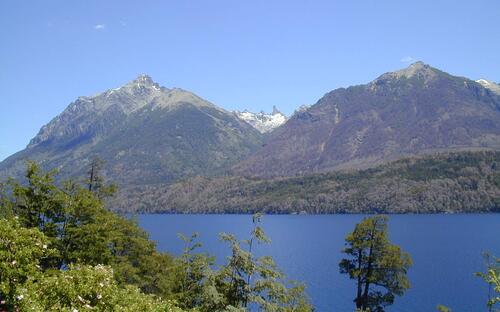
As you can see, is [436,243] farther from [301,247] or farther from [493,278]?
[493,278]

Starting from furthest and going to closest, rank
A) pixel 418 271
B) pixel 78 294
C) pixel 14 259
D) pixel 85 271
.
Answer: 1. pixel 418 271
2. pixel 14 259
3. pixel 85 271
4. pixel 78 294

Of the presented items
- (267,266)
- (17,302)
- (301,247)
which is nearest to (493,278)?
(267,266)

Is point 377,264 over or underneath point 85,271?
underneath

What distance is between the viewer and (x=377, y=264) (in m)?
50.6

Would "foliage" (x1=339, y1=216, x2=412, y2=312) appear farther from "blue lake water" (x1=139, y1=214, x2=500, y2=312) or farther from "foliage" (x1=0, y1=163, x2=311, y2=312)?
"blue lake water" (x1=139, y1=214, x2=500, y2=312)

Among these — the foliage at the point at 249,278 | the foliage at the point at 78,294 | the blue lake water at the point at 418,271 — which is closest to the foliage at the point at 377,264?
the foliage at the point at 249,278

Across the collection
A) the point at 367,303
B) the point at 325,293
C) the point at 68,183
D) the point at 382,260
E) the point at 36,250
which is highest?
the point at 68,183

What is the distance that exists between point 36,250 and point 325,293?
87159 mm

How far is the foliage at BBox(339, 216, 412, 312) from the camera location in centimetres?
4966

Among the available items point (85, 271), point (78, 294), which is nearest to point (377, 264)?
point (85, 271)

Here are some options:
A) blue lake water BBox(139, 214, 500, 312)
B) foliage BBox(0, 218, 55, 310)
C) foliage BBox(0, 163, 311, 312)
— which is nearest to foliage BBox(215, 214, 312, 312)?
foliage BBox(0, 163, 311, 312)

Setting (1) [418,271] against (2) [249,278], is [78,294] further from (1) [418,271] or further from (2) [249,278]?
(1) [418,271]

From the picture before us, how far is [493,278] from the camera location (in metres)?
24.0

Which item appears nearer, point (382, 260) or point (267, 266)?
point (267, 266)
